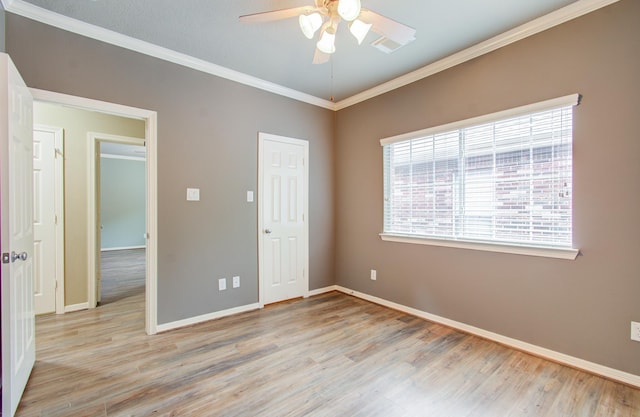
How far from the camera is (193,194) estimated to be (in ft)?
9.95

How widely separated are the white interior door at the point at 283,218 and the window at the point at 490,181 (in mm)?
1144

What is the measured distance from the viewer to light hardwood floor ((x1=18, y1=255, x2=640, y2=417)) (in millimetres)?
1773

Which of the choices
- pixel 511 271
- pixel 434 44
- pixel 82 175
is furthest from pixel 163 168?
pixel 511 271

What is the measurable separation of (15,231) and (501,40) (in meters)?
3.82

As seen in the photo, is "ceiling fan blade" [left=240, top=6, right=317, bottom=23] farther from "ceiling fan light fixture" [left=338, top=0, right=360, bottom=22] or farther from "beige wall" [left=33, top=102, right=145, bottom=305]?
"beige wall" [left=33, top=102, right=145, bottom=305]

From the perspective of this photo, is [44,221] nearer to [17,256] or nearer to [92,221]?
A: [92,221]

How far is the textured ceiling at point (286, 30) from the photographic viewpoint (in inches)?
85.1

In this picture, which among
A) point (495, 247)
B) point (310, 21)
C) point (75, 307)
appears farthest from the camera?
point (75, 307)

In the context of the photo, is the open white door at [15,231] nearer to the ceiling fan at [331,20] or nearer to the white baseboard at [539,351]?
the ceiling fan at [331,20]

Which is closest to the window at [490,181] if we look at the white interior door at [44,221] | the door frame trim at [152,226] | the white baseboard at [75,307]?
the door frame trim at [152,226]

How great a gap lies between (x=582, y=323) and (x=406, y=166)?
6.71 ft

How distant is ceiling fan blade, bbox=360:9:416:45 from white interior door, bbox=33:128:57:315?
3.63 meters

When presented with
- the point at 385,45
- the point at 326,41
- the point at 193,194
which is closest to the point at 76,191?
the point at 193,194

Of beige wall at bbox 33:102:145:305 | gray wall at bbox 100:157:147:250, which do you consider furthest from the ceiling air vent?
gray wall at bbox 100:157:147:250
